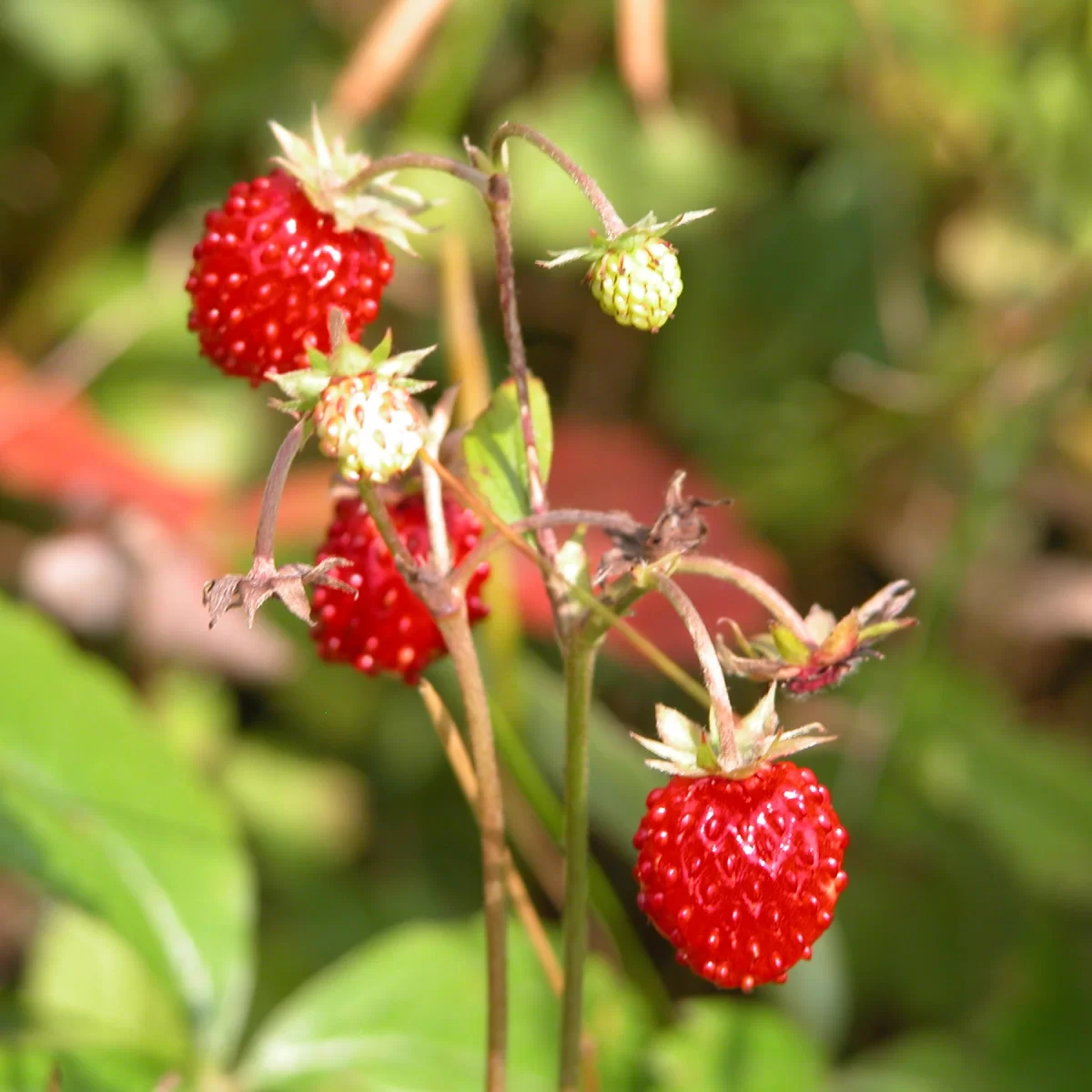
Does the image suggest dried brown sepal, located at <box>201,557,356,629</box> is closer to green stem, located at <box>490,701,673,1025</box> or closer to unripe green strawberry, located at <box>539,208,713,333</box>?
unripe green strawberry, located at <box>539,208,713,333</box>

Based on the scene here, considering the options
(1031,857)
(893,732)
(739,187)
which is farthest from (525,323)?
(1031,857)

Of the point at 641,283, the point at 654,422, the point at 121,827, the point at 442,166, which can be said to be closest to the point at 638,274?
the point at 641,283

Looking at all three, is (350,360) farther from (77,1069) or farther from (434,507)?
(77,1069)

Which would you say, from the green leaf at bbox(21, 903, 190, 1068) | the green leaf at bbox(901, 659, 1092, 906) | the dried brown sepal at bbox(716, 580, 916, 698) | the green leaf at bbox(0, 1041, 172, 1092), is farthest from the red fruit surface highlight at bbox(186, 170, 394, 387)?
the green leaf at bbox(901, 659, 1092, 906)

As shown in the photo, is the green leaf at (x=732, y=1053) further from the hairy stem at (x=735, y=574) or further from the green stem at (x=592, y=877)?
the hairy stem at (x=735, y=574)

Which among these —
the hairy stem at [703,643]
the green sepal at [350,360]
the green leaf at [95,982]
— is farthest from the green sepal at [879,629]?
the green leaf at [95,982]

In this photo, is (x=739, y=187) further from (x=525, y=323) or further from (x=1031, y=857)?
(x=1031, y=857)
